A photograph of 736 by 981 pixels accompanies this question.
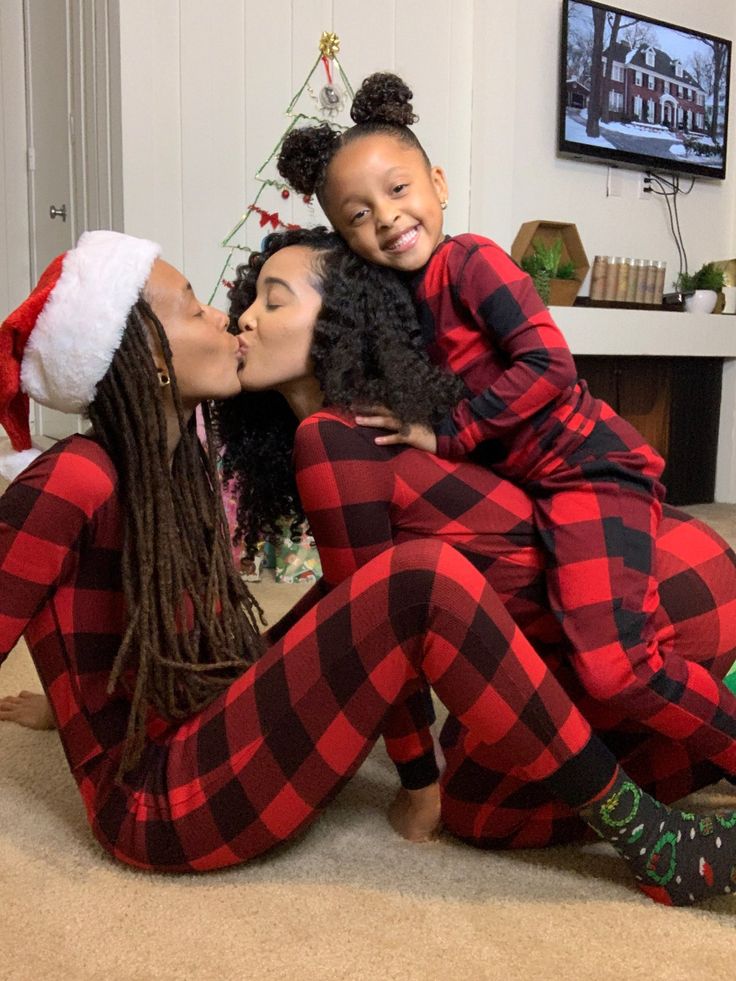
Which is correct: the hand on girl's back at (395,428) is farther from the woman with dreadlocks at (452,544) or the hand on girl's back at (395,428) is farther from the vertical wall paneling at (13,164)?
the vertical wall paneling at (13,164)

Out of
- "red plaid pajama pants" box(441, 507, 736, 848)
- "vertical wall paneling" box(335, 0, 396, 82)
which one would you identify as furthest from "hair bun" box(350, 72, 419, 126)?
"vertical wall paneling" box(335, 0, 396, 82)

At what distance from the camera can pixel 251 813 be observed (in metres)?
0.97

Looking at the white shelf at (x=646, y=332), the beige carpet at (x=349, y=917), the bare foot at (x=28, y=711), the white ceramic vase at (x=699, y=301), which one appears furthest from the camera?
the white ceramic vase at (x=699, y=301)

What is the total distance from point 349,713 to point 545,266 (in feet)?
8.19

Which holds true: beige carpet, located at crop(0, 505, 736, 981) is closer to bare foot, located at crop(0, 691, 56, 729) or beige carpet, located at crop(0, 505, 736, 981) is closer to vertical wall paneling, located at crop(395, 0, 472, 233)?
bare foot, located at crop(0, 691, 56, 729)

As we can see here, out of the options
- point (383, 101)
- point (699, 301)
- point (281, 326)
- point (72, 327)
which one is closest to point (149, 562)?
point (72, 327)

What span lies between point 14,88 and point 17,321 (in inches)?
112

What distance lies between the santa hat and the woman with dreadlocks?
0.25 metres

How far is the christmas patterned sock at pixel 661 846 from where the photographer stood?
0.94 metres

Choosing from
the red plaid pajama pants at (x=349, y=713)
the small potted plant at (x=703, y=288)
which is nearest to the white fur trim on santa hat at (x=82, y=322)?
the red plaid pajama pants at (x=349, y=713)

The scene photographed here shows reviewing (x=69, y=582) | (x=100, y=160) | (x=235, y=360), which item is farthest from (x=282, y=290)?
(x=100, y=160)

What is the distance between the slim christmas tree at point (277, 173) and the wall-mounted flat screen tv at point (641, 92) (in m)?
0.97

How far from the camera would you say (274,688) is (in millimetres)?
951

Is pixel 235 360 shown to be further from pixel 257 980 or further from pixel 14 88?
pixel 14 88
